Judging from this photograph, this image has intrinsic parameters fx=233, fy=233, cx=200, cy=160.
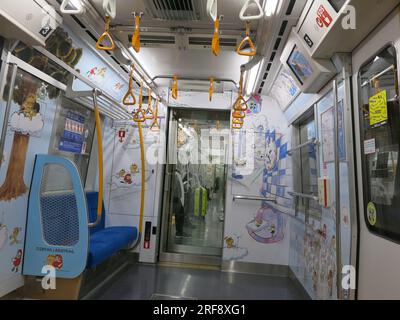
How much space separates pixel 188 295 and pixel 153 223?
3.60ft

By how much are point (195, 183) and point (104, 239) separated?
1.46 metres

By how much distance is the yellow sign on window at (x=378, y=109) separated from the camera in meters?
1.20

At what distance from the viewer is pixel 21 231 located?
6.14 ft

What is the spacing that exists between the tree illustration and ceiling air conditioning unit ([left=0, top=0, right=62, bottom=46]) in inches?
9.7

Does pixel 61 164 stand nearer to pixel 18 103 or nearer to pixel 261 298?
pixel 18 103

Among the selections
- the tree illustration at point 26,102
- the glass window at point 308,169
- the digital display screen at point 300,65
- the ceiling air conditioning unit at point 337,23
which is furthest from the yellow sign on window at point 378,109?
the tree illustration at point 26,102

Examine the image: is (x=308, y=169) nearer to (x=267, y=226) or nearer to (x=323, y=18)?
(x=267, y=226)

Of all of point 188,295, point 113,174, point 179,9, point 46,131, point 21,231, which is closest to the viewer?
point 179,9

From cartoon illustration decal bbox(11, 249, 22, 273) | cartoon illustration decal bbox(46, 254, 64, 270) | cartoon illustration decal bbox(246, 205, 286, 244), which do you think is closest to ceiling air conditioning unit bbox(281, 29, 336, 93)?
cartoon illustration decal bbox(246, 205, 286, 244)

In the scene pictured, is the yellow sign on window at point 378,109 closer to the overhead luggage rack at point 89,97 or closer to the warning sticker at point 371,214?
the warning sticker at point 371,214

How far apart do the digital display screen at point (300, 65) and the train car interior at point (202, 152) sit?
0.04 ft

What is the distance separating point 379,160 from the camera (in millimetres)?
1277

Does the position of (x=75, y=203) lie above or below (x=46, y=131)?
below
